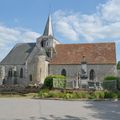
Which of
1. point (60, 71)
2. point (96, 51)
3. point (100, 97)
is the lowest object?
point (100, 97)


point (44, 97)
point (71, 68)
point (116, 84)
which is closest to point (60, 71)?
point (71, 68)

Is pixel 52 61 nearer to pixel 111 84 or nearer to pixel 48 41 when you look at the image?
pixel 48 41

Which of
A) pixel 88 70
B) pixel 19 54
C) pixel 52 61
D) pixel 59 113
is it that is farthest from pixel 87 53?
pixel 59 113

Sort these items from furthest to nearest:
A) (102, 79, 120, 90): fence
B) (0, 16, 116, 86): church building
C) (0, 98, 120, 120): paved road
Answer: (0, 16, 116, 86): church building
(102, 79, 120, 90): fence
(0, 98, 120, 120): paved road

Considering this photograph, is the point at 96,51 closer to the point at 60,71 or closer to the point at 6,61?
the point at 60,71

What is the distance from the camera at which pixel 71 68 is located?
52.1m

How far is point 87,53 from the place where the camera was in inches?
2087

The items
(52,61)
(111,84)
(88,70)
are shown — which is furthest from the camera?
(52,61)

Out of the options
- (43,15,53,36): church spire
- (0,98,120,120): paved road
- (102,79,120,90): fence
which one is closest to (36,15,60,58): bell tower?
(43,15,53,36): church spire

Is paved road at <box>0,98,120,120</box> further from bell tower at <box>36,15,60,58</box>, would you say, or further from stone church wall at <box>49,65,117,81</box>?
bell tower at <box>36,15,60,58</box>

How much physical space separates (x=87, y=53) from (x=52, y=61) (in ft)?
21.4

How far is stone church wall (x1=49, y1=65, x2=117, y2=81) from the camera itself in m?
50.1

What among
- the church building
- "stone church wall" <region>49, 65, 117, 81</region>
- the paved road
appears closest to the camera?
the paved road

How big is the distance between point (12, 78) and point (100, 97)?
113 feet
